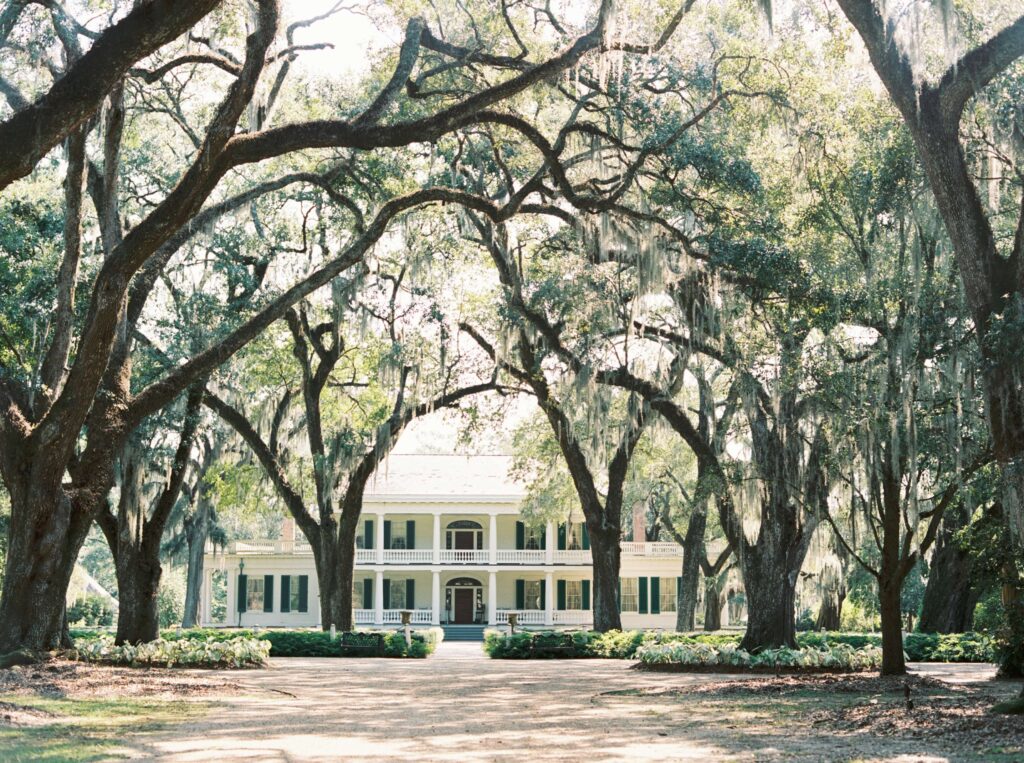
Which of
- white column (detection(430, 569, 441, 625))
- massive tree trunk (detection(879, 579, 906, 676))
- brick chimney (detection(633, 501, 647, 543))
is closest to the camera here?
massive tree trunk (detection(879, 579, 906, 676))

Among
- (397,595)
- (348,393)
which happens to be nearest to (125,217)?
(348,393)

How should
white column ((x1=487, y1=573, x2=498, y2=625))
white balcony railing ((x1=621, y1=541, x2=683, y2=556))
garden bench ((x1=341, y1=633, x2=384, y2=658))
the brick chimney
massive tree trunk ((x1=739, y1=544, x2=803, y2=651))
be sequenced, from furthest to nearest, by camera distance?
the brick chimney
white balcony railing ((x1=621, y1=541, x2=683, y2=556))
white column ((x1=487, y1=573, x2=498, y2=625))
garden bench ((x1=341, y1=633, x2=384, y2=658))
massive tree trunk ((x1=739, y1=544, x2=803, y2=651))

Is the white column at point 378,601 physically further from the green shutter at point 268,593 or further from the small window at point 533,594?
the small window at point 533,594

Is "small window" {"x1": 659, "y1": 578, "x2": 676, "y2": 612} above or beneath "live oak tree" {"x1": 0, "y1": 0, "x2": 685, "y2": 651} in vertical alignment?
beneath

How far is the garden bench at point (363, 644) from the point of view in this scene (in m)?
22.4

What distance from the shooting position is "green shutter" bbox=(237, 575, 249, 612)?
3844cm

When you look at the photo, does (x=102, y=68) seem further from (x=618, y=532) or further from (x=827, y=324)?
(x=618, y=532)

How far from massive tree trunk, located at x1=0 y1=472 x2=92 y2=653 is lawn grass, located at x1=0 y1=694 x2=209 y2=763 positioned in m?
2.42

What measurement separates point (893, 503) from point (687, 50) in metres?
6.30

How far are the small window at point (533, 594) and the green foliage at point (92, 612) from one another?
686 inches

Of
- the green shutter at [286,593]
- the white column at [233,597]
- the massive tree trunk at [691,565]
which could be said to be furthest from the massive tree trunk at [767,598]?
the white column at [233,597]

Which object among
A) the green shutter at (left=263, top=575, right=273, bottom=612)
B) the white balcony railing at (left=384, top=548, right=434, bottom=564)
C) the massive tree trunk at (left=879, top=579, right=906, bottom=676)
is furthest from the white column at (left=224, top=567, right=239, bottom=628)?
the massive tree trunk at (left=879, top=579, right=906, bottom=676)

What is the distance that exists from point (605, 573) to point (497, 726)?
12932 millimetres

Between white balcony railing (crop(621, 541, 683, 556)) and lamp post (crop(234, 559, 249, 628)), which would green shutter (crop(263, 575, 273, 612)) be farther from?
white balcony railing (crop(621, 541, 683, 556))
